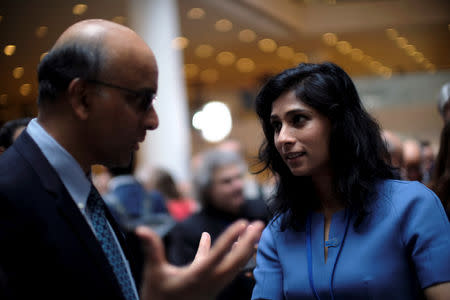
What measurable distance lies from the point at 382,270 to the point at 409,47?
1407cm

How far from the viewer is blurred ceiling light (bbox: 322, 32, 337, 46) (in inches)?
532

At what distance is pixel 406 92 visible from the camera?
54.1ft

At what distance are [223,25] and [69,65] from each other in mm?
9930

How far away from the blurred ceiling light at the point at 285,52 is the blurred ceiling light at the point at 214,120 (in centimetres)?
473

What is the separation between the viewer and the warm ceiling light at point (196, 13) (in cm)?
956

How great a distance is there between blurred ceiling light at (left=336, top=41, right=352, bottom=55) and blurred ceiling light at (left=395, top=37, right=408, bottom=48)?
144 cm

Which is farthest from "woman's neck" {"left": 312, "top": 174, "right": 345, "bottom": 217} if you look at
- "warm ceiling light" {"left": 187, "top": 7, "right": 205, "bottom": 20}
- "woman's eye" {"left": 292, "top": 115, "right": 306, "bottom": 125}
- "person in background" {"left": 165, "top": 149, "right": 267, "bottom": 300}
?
"warm ceiling light" {"left": 187, "top": 7, "right": 205, "bottom": 20}

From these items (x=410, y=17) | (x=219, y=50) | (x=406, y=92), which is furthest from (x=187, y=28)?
(x=406, y=92)

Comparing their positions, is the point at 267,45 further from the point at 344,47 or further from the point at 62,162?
the point at 62,162

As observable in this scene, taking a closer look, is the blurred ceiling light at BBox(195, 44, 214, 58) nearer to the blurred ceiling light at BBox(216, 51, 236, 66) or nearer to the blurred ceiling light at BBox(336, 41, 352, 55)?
the blurred ceiling light at BBox(216, 51, 236, 66)

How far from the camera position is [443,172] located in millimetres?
2521

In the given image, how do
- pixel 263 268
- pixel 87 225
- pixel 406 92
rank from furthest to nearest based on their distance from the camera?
pixel 406 92
pixel 263 268
pixel 87 225

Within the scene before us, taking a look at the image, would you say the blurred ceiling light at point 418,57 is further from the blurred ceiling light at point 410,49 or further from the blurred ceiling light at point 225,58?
the blurred ceiling light at point 225,58

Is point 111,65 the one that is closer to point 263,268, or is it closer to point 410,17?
point 263,268
